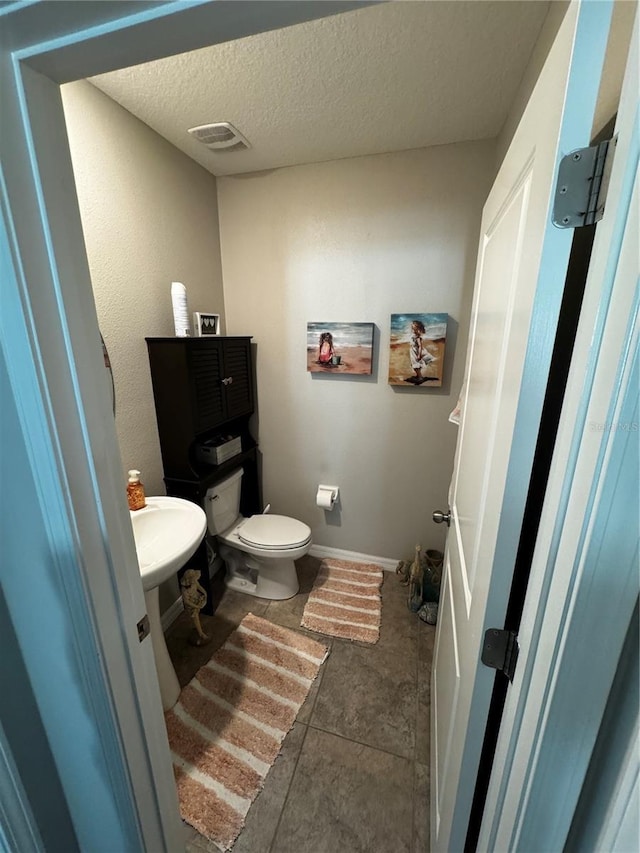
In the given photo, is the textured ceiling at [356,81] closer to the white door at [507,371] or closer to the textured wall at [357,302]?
the textured wall at [357,302]

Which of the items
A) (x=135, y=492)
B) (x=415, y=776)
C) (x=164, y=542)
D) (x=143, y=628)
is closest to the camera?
(x=143, y=628)

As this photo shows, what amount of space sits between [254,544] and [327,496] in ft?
1.84

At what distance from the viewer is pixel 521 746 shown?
540mm

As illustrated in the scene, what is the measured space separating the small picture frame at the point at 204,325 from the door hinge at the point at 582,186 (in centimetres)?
158

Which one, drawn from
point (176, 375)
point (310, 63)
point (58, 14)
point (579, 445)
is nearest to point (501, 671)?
point (579, 445)

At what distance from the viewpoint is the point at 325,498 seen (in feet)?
7.07

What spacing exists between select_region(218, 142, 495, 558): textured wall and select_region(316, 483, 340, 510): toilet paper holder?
0.22ft

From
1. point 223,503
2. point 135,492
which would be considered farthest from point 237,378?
point 135,492

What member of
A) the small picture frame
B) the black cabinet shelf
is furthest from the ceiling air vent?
the black cabinet shelf

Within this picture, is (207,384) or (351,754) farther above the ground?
(207,384)

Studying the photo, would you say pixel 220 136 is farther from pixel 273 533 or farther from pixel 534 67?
pixel 273 533

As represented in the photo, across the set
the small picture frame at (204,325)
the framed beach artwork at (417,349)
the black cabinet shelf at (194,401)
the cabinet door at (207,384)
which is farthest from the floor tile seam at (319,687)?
the small picture frame at (204,325)

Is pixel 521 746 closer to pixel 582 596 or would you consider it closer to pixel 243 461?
pixel 582 596

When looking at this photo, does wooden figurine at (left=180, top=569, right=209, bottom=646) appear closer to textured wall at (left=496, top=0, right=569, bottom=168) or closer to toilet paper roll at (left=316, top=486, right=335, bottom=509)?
toilet paper roll at (left=316, top=486, right=335, bottom=509)
